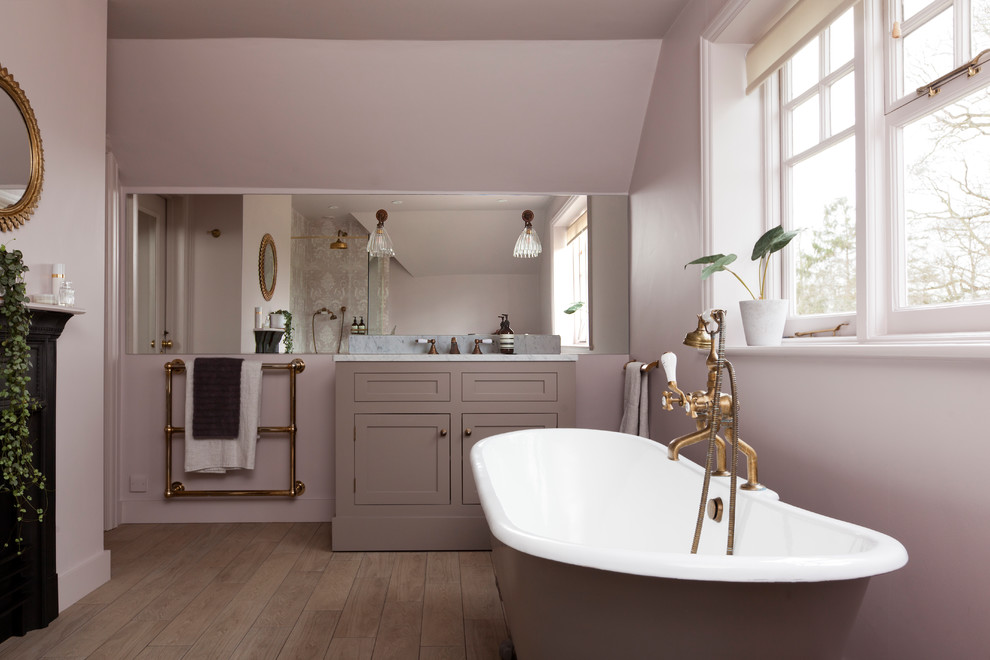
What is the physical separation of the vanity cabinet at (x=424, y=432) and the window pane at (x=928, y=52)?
189 cm

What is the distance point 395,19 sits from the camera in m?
3.00

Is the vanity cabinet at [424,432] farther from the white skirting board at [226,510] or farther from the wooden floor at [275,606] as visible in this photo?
the white skirting board at [226,510]

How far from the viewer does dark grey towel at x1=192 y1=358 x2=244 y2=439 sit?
11.5ft

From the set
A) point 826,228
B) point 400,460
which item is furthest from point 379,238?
point 826,228

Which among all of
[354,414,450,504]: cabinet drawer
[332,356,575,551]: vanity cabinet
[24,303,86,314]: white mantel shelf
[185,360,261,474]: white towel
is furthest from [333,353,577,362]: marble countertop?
[24,303,86,314]: white mantel shelf

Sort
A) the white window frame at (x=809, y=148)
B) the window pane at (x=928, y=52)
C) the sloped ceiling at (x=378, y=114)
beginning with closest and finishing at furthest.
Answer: the window pane at (x=928, y=52) → the white window frame at (x=809, y=148) → the sloped ceiling at (x=378, y=114)

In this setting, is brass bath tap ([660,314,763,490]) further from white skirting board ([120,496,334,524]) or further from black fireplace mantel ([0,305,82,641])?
white skirting board ([120,496,334,524])

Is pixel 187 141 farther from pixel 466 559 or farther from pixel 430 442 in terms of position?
pixel 466 559

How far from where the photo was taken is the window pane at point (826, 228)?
2.06m

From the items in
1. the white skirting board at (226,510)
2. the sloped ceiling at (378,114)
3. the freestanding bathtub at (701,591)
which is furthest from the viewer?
the white skirting board at (226,510)

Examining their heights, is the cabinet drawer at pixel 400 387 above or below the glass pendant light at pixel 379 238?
below

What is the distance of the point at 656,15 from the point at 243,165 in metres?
2.26

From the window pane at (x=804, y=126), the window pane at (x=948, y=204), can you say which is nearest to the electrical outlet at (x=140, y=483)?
the window pane at (x=804, y=126)

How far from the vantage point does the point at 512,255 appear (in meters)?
3.80
